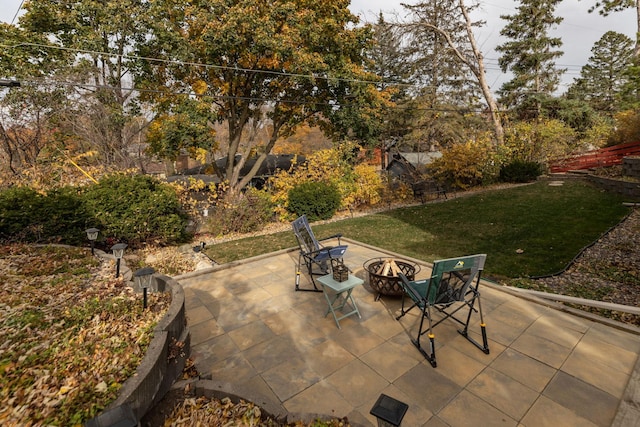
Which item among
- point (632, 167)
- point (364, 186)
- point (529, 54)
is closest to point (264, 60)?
point (364, 186)

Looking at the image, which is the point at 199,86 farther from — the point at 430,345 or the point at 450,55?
the point at 450,55

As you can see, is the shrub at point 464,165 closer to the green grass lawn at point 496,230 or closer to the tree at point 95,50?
the green grass lawn at point 496,230

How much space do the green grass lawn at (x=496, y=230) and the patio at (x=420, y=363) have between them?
209 cm

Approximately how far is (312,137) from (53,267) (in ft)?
85.8

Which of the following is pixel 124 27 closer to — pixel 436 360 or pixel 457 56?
pixel 436 360

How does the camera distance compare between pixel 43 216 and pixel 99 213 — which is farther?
pixel 99 213

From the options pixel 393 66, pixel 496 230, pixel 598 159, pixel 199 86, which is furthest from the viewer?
pixel 393 66

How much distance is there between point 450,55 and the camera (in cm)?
2038

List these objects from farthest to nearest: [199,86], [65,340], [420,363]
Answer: [199,86]
[420,363]
[65,340]

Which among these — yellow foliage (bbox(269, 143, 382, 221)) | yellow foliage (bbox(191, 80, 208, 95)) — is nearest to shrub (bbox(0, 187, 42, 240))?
yellow foliage (bbox(269, 143, 382, 221))

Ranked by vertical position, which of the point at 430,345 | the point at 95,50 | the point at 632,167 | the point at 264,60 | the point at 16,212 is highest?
the point at 95,50

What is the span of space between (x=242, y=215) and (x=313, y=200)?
2684 millimetres

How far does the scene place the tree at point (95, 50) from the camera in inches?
466

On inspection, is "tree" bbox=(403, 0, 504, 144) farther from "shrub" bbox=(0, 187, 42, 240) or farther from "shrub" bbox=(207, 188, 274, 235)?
"shrub" bbox=(0, 187, 42, 240)
